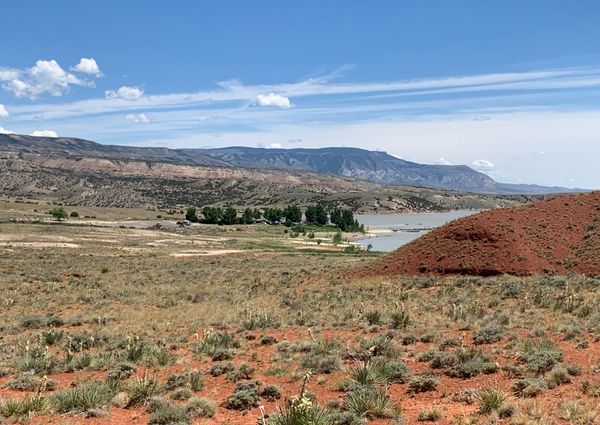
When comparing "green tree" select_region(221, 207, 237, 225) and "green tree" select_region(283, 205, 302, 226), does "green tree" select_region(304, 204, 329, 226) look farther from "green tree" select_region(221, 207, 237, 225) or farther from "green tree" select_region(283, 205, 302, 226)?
"green tree" select_region(221, 207, 237, 225)

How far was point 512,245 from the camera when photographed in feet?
86.4

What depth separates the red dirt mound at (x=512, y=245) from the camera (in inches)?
998

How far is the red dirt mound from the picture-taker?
25344 millimetres

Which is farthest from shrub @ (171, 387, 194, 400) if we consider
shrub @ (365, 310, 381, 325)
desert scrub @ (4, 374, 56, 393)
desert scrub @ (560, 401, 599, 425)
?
shrub @ (365, 310, 381, 325)

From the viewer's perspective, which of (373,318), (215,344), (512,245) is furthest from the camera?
(512,245)

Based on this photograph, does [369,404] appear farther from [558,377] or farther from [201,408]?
[558,377]

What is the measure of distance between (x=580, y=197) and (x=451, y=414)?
93.1ft

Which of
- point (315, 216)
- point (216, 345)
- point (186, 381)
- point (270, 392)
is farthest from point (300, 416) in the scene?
point (315, 216)

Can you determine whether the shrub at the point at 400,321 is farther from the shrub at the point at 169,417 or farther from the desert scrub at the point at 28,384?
the desert scrub at the point at 28,384

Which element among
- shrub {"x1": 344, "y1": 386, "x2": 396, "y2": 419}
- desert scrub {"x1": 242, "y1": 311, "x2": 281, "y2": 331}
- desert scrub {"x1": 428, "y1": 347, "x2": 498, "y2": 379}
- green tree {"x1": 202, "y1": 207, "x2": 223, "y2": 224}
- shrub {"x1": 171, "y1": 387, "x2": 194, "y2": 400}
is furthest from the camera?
green tree {"x1": 202, "y1": 207, "x2": 223, "y2": 224}

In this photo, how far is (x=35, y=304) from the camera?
Result: 23797mm

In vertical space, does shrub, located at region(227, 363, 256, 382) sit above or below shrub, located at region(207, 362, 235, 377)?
above

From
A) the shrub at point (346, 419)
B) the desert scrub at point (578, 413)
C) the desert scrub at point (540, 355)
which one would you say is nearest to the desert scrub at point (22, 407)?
the shrub at point (346, 419)

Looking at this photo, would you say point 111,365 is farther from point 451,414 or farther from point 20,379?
point 451,414
